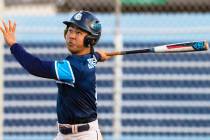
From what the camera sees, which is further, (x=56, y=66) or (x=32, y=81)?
(x=32, y=81)

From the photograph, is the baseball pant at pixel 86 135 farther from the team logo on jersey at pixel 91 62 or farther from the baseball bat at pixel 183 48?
the baseball bat at pixel 183 48

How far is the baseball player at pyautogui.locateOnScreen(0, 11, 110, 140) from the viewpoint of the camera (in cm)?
608

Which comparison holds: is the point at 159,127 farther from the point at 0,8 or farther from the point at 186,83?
the point at 0,8

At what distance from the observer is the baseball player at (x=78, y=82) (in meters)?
6.08

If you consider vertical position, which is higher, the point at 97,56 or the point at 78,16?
the point at 78,16

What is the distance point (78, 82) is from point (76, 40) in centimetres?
32

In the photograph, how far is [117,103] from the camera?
10.1 meters

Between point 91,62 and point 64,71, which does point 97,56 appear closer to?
point 91,62

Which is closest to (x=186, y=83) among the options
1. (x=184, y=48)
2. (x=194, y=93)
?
(x=194, y=93)

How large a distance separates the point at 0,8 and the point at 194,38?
8.00ft

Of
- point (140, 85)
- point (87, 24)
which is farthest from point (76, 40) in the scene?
point (140, 85)

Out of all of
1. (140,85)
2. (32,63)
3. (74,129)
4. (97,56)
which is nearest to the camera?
(32,63)

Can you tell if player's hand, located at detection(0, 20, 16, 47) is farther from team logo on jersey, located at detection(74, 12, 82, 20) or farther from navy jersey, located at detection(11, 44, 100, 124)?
team logo on jersey, located at detection(74, 12, 82, 20)

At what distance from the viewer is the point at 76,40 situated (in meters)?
6.15
